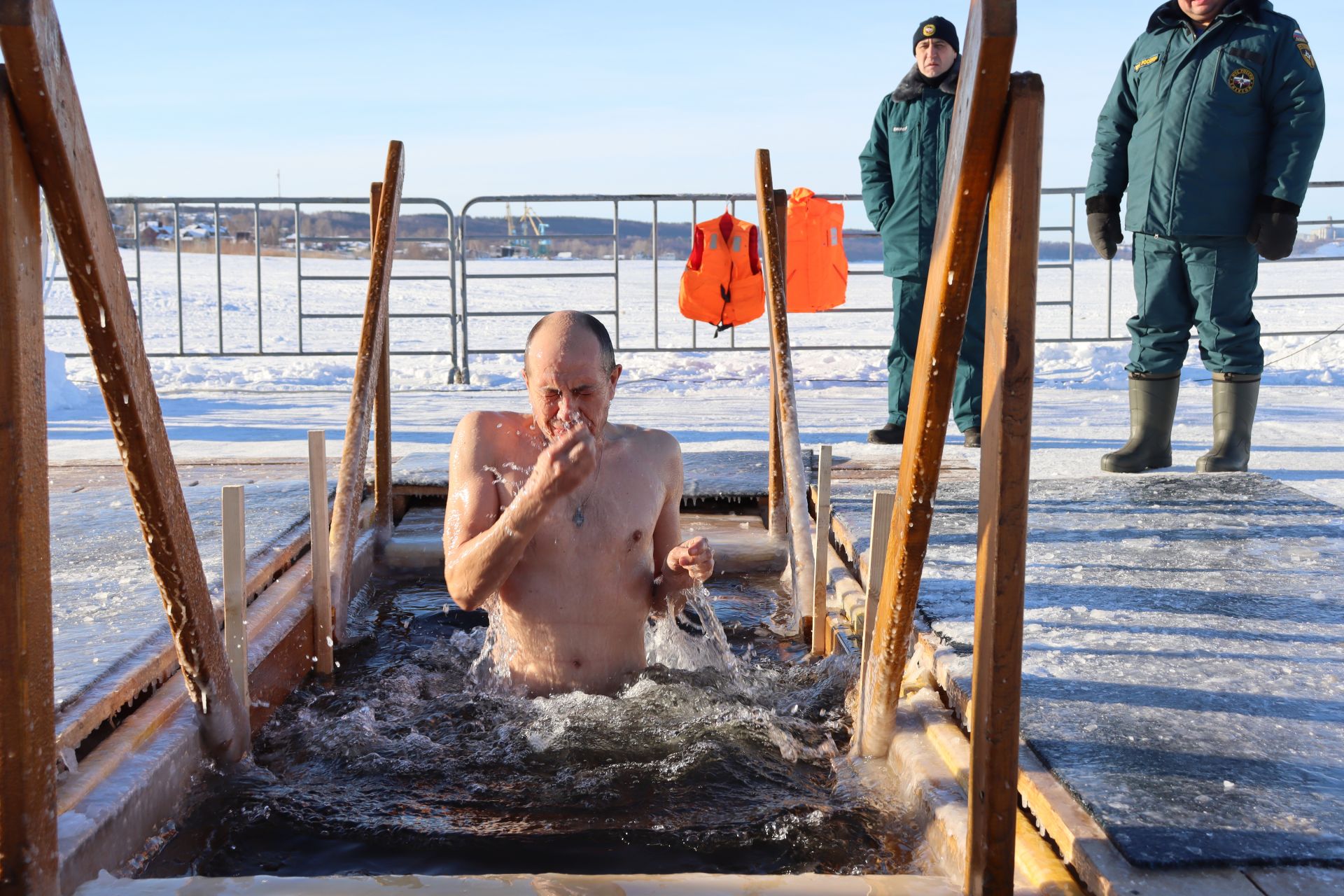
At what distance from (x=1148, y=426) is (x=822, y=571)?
2503 mm

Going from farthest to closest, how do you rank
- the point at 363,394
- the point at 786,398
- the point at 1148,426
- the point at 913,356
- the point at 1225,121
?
1. the point at 913,356
2. the point at 1148,426
3. the point at 1225,121
4. the point at 786,398
5. the point at 363,394

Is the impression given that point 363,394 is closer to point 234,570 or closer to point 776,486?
point 234,570

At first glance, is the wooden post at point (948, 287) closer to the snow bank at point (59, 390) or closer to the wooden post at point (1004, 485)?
the wooden post at point (1004, 485)

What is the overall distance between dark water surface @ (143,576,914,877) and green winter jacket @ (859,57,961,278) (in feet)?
11.2

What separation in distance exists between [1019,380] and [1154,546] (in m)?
2.56

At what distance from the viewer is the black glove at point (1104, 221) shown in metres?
5.71

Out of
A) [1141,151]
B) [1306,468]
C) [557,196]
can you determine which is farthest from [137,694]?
[557,196]

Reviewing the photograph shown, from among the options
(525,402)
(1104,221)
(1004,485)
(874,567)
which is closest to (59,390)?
(525,402)

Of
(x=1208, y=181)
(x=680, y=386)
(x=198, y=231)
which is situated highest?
(x=198, y=231)

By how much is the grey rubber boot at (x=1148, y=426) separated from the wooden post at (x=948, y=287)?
3545 millimetres

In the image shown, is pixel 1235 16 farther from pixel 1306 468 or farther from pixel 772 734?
pixel 772 734

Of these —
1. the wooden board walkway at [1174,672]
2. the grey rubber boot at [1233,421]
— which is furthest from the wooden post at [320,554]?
the grey rubber boot at [1233,421]

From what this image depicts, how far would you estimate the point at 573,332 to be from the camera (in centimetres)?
281

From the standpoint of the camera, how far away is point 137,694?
275 centimetres
